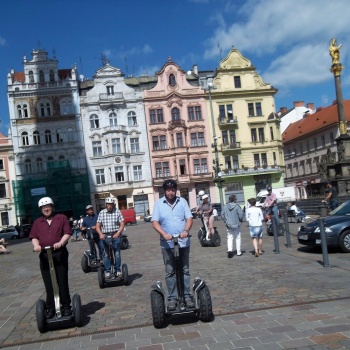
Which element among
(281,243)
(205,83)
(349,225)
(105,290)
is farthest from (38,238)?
(205,83)

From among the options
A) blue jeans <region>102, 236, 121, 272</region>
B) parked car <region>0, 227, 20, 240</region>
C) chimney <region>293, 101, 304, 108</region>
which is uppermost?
chimney <region>293, 101, 304, 108</region>

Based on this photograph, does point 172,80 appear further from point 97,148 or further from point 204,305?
point 204,305

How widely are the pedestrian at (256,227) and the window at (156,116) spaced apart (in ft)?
124

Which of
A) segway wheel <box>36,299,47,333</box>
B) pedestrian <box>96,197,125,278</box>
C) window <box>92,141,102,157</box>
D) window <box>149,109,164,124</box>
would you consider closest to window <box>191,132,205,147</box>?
window <box>149,109,164,124</box>

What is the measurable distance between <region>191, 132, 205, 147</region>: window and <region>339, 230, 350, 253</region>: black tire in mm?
38421

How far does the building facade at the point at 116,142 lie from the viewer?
157 ft

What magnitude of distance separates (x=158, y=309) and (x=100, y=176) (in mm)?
43367

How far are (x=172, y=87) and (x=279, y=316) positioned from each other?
4516cm

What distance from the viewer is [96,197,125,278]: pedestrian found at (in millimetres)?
8734

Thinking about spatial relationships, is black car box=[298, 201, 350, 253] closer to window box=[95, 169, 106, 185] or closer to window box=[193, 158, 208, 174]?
window box=[193, 158, 208, 174]

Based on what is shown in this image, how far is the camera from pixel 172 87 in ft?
161

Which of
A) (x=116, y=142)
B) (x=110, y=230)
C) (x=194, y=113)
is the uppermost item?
(x=194, y=113)

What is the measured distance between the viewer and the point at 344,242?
11062mm

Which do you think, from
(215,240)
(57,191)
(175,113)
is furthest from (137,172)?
(215,240)
